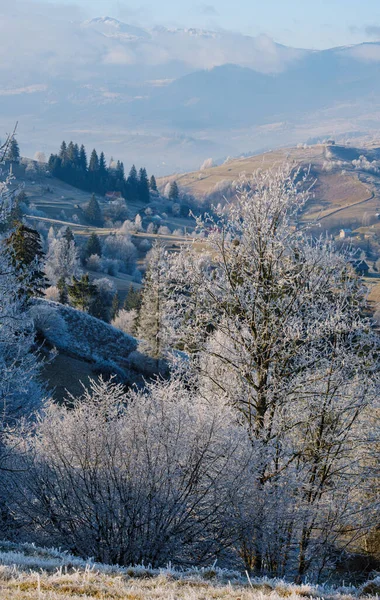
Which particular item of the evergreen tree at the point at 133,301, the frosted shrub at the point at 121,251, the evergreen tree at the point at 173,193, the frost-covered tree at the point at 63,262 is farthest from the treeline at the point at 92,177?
the evergreen tree at the point at 133,301

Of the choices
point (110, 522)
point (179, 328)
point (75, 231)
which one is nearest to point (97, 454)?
point (110, 522)

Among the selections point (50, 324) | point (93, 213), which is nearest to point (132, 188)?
point (93, 213)

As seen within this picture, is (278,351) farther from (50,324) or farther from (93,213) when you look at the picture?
(93,213)

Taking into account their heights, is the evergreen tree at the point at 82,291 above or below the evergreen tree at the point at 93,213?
below

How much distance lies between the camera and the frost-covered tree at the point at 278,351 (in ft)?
34.7

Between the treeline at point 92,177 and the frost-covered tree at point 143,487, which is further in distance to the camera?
the treeline at point 92,177

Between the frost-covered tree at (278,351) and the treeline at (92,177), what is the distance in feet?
501

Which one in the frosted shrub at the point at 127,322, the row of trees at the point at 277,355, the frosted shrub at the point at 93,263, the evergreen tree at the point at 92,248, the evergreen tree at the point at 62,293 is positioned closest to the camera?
the row of trees at the point at 277,355

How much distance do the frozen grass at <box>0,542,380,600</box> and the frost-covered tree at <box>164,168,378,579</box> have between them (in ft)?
8.46

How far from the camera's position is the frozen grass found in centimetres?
620

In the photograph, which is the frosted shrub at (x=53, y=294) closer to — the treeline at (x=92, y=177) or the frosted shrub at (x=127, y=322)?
the frosted shrub at (x=127, y=322)

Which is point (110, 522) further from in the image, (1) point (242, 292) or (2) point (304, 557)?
(1) point (242, 292)

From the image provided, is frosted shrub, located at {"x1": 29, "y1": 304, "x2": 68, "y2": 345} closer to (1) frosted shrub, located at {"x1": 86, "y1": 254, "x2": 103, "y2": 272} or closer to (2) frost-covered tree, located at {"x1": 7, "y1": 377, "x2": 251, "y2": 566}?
(2) frost-covered tree, located at {"x1": 7, "y1": 377, "x2": 251, "y2": 566}

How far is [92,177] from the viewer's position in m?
162
